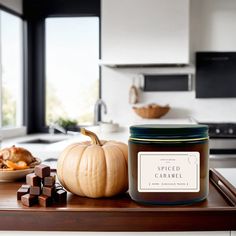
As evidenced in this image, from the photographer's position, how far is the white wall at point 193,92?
3.75 meters

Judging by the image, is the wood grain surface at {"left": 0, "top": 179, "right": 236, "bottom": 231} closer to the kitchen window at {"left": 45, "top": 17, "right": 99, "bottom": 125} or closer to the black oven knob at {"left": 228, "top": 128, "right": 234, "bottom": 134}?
the black oven knob at {"left": 228, "top": 128, "right": 234, "bottom": 134}

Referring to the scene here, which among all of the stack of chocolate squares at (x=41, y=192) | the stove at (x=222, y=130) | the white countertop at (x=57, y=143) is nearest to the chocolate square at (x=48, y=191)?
the stack of chocolate squares at (x=41, y=192)

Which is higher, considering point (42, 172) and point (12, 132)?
point (42, 172)

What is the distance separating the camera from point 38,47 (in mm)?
3961

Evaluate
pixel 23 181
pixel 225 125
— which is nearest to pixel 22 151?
pixel 23 181

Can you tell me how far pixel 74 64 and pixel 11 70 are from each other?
0.66m

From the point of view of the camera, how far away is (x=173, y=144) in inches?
30.4

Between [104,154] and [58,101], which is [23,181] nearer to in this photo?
[104,154]

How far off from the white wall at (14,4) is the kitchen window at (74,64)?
31 centimetres

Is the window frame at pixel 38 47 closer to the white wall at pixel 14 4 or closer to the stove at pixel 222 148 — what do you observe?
the white wall at pixel 14 4

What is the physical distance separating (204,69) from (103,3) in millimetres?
1245

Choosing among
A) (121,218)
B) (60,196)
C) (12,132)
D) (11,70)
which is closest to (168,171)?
(121,218)

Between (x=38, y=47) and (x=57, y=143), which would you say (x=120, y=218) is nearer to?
(x=57, y=143)

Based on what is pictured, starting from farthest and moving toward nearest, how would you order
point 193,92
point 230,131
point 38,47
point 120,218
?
point 38,47 < point 193,92 < point 230,131 < point 120,218
